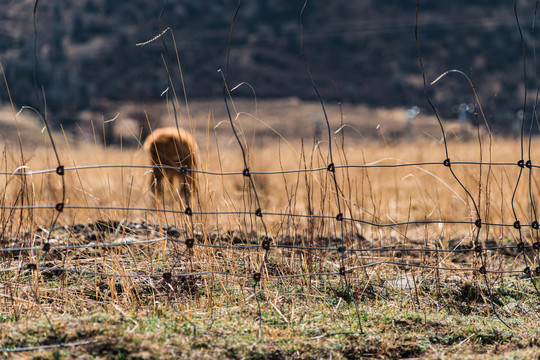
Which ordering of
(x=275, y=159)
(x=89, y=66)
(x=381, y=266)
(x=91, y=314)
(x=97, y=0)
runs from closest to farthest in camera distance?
(x=91, y=314)
(x=381, y=266)
(x=275, y=159)
(x=89, y=66)
(x=97, y=0)

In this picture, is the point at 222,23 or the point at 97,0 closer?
the point at 97,0

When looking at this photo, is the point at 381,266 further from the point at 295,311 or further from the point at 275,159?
the point at 275,159

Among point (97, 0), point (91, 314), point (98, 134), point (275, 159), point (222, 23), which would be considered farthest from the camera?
point (222, 23)

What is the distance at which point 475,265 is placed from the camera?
3701mm

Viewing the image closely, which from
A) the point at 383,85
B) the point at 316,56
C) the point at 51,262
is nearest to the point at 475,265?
the point at 51,262

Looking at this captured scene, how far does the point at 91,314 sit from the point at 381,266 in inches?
72.6

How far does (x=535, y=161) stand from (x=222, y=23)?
40.1m

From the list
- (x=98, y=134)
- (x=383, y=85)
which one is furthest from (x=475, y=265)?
(x=383, y=85)

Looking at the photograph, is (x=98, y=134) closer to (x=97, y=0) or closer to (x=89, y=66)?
(x=89, y=66)

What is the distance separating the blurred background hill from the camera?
36688 mm

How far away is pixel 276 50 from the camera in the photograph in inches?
1837

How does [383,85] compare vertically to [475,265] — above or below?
above

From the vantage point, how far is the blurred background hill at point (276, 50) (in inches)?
1444

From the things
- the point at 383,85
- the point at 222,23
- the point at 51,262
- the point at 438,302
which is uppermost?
the point at 222,23
